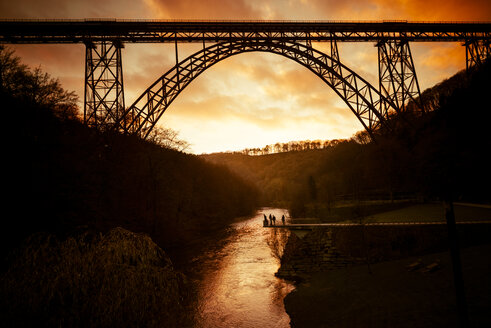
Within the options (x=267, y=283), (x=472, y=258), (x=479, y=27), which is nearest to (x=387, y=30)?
(x=479, y=27)

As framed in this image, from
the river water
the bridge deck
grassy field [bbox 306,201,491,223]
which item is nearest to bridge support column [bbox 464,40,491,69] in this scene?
the bridge deck

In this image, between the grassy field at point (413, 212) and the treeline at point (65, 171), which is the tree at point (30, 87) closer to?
the treeline at point (65, 171)

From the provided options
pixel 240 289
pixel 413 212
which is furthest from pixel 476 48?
pixel 240 289

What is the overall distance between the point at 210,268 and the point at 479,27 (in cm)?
2802

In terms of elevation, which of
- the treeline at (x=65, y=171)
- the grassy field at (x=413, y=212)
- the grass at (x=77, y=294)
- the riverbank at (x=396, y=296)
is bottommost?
the riverbank at (x=396, y=296)

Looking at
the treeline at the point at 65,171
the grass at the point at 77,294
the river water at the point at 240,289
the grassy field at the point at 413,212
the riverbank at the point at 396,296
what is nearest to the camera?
the grass at the point at 77,294

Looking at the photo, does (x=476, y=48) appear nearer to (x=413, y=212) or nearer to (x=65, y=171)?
(x=413, y=212)

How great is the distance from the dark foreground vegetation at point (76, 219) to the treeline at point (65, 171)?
42mm

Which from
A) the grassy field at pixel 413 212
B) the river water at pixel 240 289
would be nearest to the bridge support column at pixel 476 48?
the grassy field at pixel 413 212

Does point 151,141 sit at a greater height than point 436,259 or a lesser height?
greater

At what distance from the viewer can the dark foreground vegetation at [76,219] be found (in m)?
3.80

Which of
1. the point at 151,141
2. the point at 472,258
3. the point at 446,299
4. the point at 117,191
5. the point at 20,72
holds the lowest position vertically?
the point at 446,299

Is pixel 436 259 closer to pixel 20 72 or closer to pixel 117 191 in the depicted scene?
pixel 117 191

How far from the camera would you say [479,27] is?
17328 millimetres
